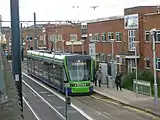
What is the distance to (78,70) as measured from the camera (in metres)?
30.9

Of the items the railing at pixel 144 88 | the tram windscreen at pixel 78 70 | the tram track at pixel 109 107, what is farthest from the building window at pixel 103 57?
the railing at pixel 144 88

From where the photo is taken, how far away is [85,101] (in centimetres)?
2956

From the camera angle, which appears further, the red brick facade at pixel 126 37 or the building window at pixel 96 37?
the building window at pixel 96 37

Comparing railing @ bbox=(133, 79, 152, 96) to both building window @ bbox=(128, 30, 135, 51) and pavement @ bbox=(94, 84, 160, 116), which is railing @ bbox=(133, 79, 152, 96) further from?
building window @ bbox=(128, 30, 135, 51)

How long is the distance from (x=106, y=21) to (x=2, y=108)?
50.2 meters

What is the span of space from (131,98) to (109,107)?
3.37 meters

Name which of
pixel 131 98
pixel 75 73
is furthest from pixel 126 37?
pixel 131 98

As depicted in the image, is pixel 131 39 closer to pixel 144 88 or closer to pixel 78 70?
pixel 78 70

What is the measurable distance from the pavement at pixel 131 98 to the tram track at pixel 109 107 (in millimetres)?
362

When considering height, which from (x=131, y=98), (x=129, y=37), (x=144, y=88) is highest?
(x=129, y=37)

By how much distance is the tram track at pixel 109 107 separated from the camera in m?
22.1

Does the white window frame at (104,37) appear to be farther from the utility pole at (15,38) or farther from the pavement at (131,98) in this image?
the utility pole at (15,38)

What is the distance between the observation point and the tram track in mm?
22144

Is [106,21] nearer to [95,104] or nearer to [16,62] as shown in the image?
[95,104]
